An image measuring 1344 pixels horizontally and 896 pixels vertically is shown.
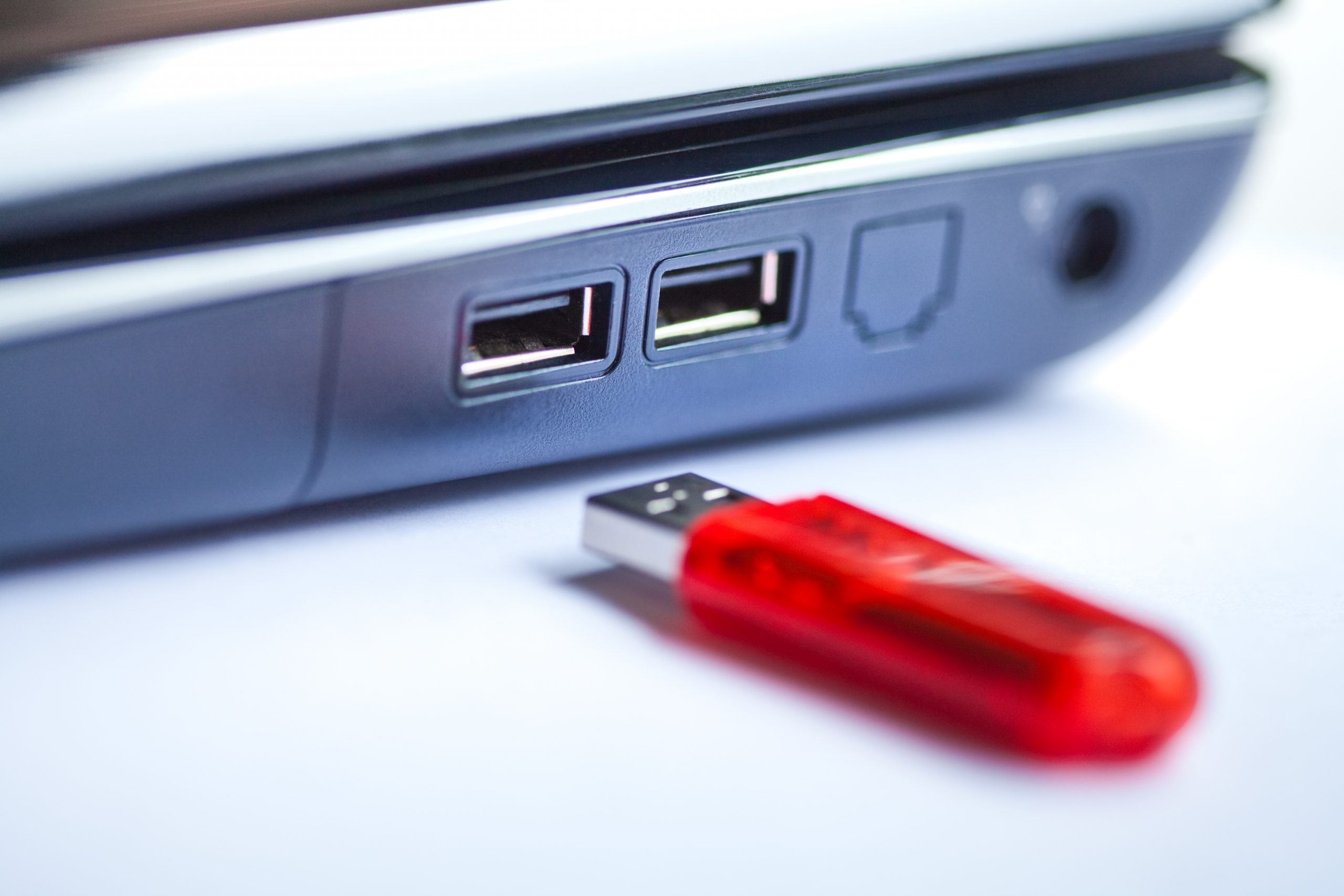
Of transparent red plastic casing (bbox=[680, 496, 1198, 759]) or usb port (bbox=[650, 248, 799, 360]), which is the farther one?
usb port (bbox=[650, 248, 799, 360])

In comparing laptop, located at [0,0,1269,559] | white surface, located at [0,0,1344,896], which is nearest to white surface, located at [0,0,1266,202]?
laptop, located at [0,0,1269,559]

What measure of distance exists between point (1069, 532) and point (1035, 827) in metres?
0.17

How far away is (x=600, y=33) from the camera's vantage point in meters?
0.41

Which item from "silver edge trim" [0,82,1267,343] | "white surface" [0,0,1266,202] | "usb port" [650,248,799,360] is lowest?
"usb port" [650,248,799,360]

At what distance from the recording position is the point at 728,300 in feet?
1.57

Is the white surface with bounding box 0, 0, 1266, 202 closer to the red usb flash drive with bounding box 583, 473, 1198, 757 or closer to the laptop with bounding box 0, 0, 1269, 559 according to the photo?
the laptop with bounding box 0, 0, 1269, 559

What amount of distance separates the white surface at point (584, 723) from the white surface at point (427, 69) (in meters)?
0.11

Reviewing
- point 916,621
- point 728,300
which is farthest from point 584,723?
point 728,300

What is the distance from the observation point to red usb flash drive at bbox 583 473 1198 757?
0.96ft

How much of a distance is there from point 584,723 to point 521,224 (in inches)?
5.8

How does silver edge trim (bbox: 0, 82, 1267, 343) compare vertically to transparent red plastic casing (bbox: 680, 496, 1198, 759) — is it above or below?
above

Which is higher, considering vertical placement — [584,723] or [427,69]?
[427,69]

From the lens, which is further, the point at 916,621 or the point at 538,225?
the point at 538,225

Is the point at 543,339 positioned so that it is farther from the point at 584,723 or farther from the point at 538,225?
the point at 584,723
